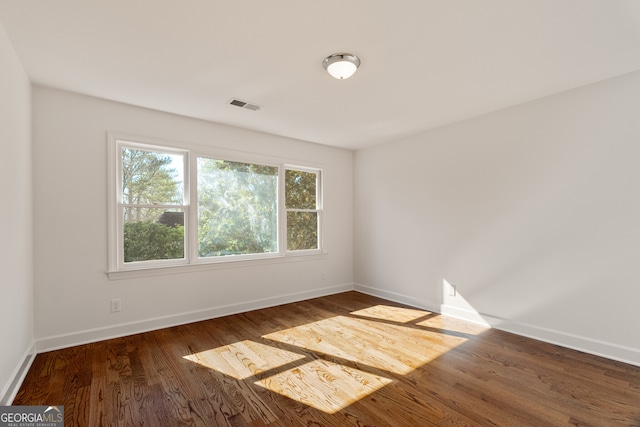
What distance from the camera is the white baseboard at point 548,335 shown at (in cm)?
258

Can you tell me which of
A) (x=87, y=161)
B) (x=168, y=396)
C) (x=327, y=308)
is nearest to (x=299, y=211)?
(x=327, y=308)

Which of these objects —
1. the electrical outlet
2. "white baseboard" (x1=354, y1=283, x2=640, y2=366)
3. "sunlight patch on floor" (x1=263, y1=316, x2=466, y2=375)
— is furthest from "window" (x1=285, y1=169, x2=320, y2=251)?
the electrical outlet

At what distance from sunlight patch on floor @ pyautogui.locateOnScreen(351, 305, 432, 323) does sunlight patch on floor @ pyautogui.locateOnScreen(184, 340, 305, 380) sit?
4.82 ft

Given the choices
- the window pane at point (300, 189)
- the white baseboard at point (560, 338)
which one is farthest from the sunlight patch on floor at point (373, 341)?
the window pane at point (300, 189)

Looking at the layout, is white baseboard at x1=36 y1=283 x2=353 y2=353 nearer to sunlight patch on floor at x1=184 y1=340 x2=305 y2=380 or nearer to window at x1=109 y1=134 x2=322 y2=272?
window at x1=109 y1=134 x2=322 y2=272

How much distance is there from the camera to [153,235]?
339cm

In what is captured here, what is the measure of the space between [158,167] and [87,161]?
2.15ft

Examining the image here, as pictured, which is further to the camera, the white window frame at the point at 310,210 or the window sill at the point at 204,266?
the white window frame at the point at 310,210

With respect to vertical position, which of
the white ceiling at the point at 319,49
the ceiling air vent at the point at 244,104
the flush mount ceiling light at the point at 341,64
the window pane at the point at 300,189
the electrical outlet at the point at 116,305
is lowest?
the electrical outlet at the point at 116,305

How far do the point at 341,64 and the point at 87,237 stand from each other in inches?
117

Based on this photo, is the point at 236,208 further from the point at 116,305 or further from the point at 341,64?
the point at 341,64

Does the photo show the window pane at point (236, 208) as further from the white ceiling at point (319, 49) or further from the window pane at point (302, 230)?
the white ceiling at point (319, 49)

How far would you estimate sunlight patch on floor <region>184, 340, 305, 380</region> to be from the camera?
246 cm

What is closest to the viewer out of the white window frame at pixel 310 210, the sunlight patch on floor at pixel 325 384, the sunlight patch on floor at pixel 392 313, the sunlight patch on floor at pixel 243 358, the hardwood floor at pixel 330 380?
the hardwood floor at pixel 330 380
